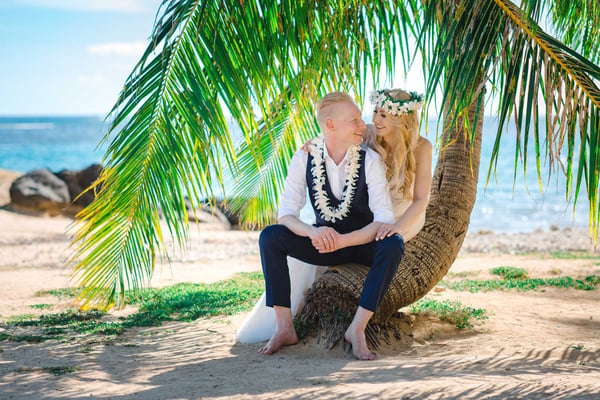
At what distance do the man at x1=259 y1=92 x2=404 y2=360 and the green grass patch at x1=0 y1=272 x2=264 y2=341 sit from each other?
1.51m

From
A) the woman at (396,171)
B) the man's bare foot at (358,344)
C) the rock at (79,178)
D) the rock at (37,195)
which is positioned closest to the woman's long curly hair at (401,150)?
the woman at (396,171)

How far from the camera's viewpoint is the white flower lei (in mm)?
3996

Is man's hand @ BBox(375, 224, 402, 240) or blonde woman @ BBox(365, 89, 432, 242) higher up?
blonde woman @ BBox(365, 89, 432, 242)

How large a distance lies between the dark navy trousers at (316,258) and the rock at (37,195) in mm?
12135

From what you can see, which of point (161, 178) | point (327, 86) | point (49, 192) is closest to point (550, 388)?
point (161, 178)

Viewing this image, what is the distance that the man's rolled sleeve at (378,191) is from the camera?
12.7ft

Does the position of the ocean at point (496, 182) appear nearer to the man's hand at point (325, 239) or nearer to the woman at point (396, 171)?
the woman at point (396, 171)

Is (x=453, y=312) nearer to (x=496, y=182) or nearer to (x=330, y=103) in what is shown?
(x=330, y=103)

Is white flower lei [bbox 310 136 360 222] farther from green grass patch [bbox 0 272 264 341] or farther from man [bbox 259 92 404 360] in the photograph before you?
green grass patch [bbox 0 272 264 341]

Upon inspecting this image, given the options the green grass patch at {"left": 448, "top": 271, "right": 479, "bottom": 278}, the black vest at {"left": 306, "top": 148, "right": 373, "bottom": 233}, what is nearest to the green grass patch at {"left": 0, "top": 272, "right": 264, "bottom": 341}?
the black vest at {"left": 306, "top": 148, "right": 373, "bottom": 233}

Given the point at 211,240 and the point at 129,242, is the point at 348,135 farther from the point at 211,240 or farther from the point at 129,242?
the point at 211,240

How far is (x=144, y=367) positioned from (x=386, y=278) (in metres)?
1.52

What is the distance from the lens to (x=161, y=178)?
400cm

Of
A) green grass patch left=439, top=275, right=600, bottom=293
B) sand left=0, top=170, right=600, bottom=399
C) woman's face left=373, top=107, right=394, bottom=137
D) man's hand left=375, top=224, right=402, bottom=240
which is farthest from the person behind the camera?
green grass patch left=439, top=275, right=600, bottom=293
